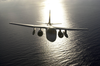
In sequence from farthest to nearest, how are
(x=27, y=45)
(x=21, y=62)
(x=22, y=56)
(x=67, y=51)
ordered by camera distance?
(x=27, y=45) → (x=67, y=51) → (x=22, y=56) → (x=21, y=62)

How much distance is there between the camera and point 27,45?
109125 mm

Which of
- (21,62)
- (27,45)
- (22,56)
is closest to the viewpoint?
(21,62)

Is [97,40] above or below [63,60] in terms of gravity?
above

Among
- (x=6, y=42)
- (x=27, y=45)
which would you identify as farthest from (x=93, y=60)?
(x=6, y=42)

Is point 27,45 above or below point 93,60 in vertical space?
above

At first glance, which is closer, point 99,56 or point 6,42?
point 99,56

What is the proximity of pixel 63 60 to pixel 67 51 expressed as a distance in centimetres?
1686

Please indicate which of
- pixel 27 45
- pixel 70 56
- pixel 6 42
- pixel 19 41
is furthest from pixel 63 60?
pixel 6 42

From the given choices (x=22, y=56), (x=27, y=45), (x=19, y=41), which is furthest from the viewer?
(x=19, y=41)

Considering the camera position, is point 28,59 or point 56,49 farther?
point 56,49

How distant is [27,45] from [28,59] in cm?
2600

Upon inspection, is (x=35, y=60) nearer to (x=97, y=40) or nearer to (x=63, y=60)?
(x=63, y=60)

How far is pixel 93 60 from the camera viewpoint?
8312 cm

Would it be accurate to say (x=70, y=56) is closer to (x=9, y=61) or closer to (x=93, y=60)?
(x=93, y=60)
